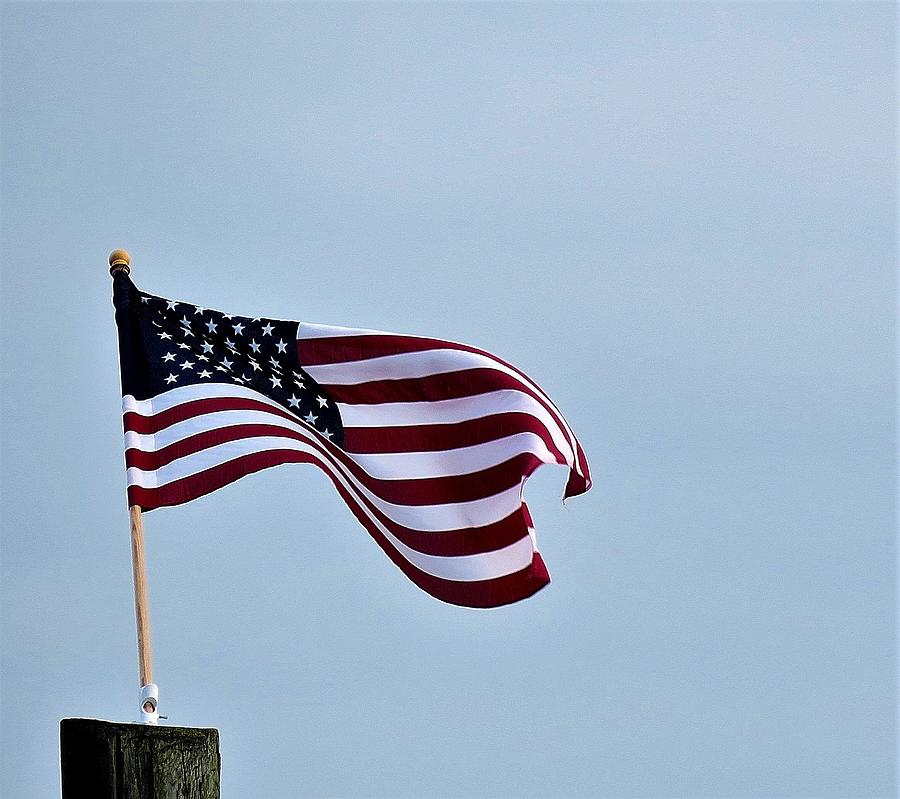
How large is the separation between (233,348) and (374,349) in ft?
3.80

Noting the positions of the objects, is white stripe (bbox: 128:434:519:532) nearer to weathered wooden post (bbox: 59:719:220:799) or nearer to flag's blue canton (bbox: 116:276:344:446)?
flag's blue canton (bbox: 116:276:344:446)

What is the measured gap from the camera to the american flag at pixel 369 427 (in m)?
11.6

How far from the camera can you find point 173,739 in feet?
23.3

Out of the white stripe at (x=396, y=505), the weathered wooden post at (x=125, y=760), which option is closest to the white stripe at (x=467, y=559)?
the white stripe at (x=396, y=505)

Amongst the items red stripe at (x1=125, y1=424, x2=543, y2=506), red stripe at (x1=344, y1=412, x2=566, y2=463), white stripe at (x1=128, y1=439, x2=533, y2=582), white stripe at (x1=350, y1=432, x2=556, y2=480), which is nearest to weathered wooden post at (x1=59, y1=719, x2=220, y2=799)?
white stripe at (x1=128, y1=439, x2=533, y2=582)

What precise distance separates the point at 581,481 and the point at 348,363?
2.10 meters

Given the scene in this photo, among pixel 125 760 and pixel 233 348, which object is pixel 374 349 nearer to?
pixel 233 348

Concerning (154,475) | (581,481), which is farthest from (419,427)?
(154,475)

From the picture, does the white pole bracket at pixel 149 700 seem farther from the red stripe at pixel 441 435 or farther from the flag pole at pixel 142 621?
the red stripe at pixel 441 435

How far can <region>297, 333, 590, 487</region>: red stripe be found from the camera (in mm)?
12016

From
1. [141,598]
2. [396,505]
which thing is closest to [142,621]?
[141,598]

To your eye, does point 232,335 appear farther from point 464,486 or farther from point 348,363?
point 464,486

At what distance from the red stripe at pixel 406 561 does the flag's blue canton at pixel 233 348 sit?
0.42 metres

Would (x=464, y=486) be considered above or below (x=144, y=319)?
below
